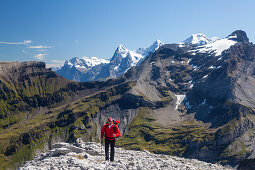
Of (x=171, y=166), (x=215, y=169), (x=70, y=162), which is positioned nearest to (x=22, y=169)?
(x=70, y=162)

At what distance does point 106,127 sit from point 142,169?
7.64 meters

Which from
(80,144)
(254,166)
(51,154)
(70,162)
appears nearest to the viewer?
(70,162)

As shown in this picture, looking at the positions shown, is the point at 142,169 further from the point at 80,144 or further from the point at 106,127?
the point at 80,144

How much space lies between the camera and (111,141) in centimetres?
3159

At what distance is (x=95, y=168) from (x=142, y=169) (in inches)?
289

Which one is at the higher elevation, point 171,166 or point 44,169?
point 44,169

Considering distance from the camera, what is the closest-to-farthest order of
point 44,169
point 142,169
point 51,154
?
1. point 44,169
2. point 142,169
3. point 51,154

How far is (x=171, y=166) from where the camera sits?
35719 mm

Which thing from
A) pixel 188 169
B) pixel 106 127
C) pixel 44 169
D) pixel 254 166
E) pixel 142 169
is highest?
pixel 106 127

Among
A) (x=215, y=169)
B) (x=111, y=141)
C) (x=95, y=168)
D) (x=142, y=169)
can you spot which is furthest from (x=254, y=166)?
(x=95, y=168)

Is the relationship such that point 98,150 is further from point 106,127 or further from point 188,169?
point 188,169

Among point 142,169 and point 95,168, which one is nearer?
point 95,168

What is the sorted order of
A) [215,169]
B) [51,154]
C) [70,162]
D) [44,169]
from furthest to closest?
[215,169]
[51,154]
[70,162]
[44,169]

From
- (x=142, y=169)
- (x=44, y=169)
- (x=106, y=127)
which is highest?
(x=106, y=127)
